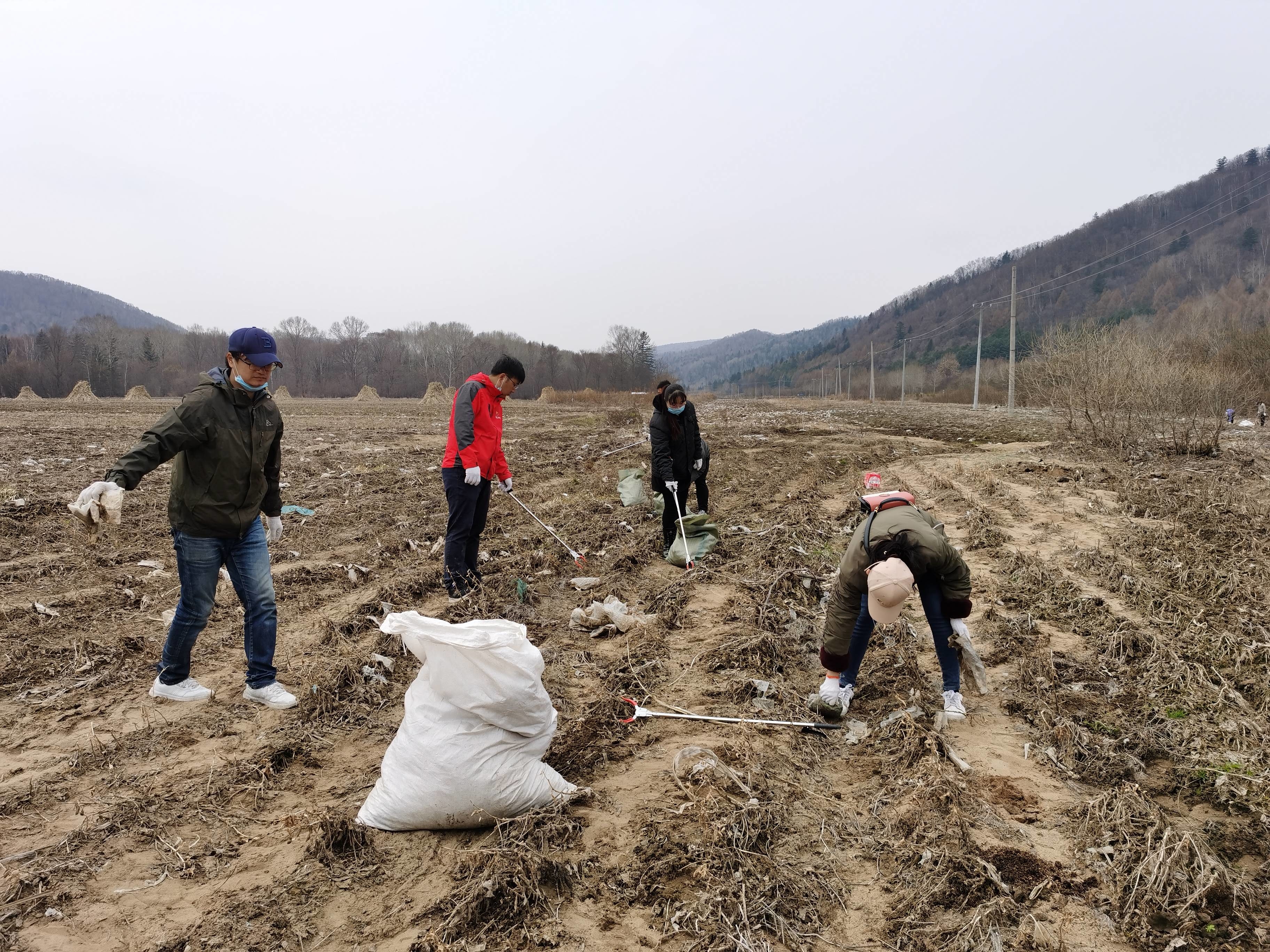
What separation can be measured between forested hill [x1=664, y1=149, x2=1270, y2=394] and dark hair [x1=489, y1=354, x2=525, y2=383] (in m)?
69.5

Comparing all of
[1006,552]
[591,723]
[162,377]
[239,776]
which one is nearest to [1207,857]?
[591,723]

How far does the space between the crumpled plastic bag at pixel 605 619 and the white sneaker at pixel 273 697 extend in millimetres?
1890

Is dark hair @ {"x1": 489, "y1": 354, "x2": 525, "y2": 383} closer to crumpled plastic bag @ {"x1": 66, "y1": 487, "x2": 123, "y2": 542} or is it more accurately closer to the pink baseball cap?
crumpled plastic bag @ {"x1": 66, "y1": 487, "x2": 123, "y2": 542}

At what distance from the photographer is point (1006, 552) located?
22.2 ft

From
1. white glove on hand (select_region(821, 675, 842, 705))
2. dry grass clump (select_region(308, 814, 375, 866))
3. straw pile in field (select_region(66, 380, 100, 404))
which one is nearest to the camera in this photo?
dry grass clump (select_region(308, 814, 375, 866))

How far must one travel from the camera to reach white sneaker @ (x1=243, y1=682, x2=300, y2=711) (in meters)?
3.78

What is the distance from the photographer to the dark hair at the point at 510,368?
5.31 meters

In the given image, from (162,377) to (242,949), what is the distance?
78.5 metres

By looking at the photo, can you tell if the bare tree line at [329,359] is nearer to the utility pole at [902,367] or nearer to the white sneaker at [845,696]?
the utility pole at [902,367]

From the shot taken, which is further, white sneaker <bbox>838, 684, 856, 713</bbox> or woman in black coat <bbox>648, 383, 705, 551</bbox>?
woman in black coat <bbox>648, 383, 705, 551</bbox>

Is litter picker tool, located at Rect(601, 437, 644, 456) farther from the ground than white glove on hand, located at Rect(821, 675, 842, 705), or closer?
farther from the ground

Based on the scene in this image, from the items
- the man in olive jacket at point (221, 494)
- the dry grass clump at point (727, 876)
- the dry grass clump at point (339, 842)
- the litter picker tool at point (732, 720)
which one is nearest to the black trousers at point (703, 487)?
the litter picker tool at point (732, 720)

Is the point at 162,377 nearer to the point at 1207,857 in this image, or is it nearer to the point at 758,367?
the point at 1207,857

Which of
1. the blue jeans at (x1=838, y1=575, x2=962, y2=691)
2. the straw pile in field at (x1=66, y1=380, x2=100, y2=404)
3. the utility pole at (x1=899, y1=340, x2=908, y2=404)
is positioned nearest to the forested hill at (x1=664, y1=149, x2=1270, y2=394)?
the utility pole at (x1=899, y1=340, x2=908, y2=404)
